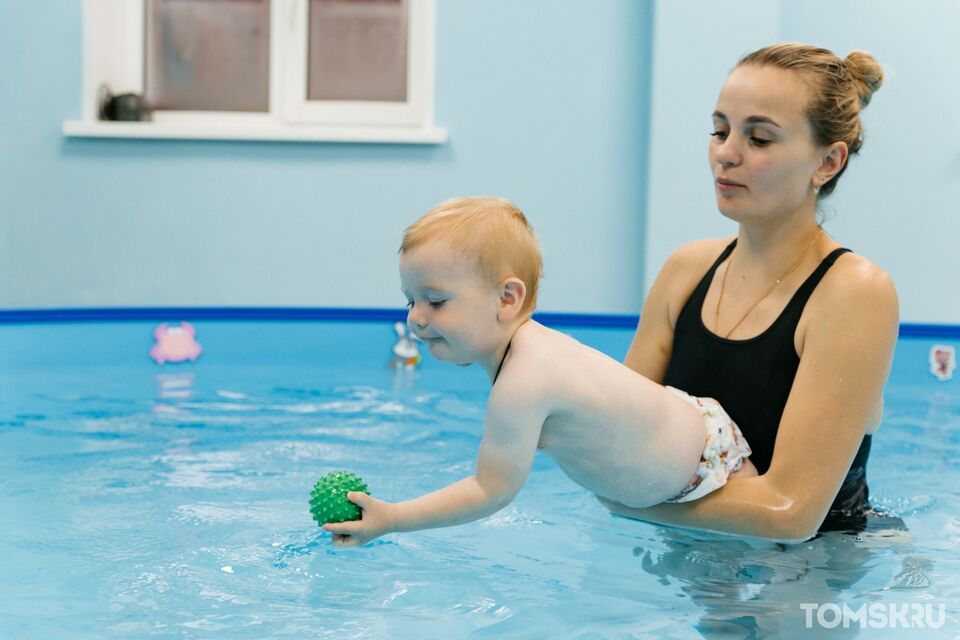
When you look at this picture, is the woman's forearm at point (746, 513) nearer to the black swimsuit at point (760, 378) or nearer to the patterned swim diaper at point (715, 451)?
the patterned swim diaper at point (715, 451)

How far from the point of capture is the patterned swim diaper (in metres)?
1.93

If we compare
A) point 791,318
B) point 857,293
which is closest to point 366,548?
point 791,318

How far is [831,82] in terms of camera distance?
1917 millimetres

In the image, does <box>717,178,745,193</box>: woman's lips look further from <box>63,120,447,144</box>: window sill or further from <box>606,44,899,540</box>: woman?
<box>63,120,447,144</box>: window sill

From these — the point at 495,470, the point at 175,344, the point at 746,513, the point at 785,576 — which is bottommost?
the point at 175,344

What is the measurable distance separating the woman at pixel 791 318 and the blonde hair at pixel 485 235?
0.40m

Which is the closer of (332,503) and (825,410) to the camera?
(332,503)

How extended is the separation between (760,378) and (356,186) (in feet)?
11.8

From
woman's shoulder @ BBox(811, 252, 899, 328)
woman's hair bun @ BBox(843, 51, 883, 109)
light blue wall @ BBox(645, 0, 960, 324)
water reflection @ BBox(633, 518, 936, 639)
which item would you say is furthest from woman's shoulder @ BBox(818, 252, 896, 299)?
light blue wall @ BBox(645, 0, 960, 324)

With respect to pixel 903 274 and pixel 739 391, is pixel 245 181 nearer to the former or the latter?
pixel 903 274

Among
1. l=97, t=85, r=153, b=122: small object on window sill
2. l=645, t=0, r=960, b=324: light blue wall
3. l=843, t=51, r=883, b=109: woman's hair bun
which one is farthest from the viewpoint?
l=97, t=85, r=153, b=122: small object on window sill

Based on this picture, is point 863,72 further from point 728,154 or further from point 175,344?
point 175,344

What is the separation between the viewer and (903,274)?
17.8 ft

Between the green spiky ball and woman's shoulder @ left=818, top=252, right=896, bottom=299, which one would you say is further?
woman's shoulder @ left=818, top=252, right=896, bottom=299
